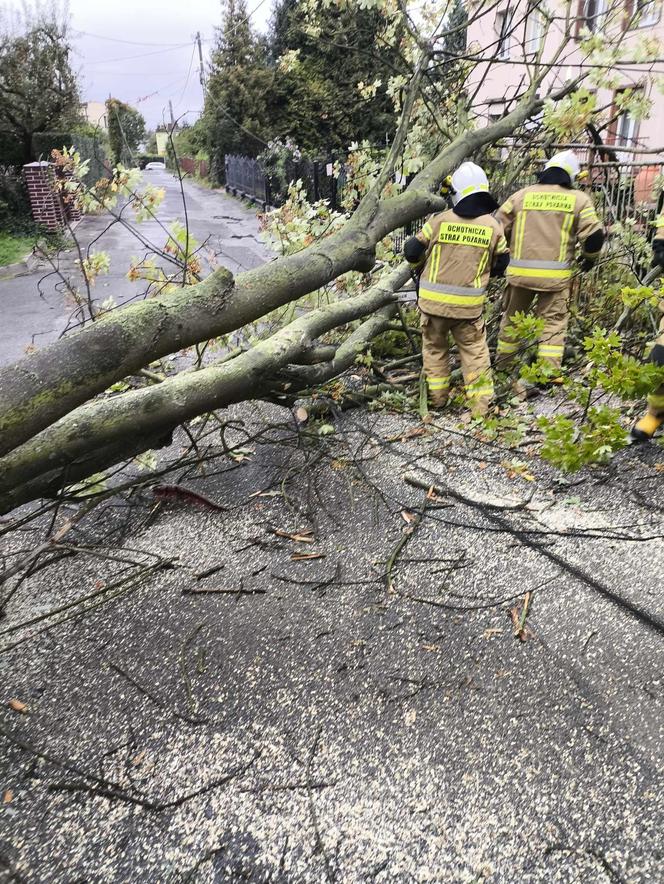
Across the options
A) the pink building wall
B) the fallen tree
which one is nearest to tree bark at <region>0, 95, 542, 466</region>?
the fallen tree

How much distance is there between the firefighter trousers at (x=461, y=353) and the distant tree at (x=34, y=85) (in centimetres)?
1567

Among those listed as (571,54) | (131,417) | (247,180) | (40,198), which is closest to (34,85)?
(40,198)

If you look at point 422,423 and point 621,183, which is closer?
point 422,423

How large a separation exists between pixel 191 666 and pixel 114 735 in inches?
13.0

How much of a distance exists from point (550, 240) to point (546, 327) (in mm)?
592

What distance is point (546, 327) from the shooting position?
4695 millimetres

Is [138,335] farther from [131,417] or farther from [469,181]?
[469,181]

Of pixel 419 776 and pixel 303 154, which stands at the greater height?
pixel 303 154

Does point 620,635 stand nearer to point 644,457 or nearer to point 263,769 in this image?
point 263,769

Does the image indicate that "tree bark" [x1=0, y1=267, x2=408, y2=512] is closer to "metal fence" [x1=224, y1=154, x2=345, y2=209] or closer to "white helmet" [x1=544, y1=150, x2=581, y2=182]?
"white helmet" [x1=544, y1=150, x2=581, y2=182]

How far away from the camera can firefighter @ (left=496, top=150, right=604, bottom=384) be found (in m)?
4.43

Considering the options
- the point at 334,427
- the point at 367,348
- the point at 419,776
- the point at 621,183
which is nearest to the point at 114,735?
the point at 419,776

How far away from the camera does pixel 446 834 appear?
5.23ft

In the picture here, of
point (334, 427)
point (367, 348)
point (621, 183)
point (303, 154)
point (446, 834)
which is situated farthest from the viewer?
point (303, 154)
